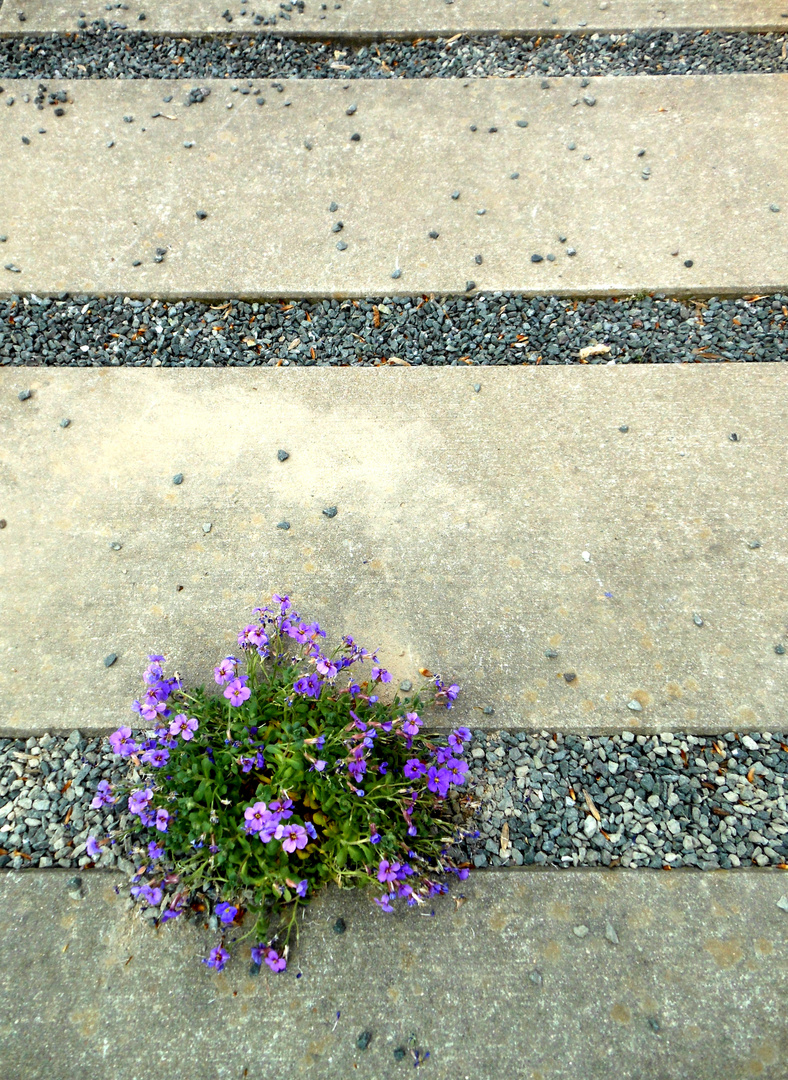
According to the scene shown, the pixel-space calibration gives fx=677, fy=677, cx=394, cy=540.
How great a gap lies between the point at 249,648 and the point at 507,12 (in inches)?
150

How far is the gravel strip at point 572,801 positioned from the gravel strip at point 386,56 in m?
3.40

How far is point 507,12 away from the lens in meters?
3.75

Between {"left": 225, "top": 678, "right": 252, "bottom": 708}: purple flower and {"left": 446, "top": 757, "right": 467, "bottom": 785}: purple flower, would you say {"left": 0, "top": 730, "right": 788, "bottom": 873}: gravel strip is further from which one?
{"left": 225, "top": 678, "right": 252, "bottom": 708}: purple flower

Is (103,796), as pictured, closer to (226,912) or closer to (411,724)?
(226,912)

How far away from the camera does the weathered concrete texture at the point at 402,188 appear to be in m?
2.91

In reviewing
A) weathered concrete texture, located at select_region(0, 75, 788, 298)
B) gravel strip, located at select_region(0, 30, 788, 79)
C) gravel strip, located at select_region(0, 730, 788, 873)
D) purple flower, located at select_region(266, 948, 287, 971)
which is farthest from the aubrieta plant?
gravel strip, located at select_region(0, 30, 788, 79)

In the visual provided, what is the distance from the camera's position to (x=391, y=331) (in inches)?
111

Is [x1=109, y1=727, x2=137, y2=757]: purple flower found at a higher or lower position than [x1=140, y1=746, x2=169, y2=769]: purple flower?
higher

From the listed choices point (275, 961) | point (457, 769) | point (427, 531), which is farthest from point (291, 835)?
point (427, 531)

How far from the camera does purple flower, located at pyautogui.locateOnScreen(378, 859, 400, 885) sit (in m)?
1.56

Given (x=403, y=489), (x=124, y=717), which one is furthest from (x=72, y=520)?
(x=403, y=489)

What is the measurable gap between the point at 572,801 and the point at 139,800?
1.17 meters

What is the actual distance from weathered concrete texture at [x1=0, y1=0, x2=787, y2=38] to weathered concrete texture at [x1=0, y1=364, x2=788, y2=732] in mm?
2334

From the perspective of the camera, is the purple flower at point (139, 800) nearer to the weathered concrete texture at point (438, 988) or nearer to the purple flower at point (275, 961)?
the weathered concrete texture at point (438, 988)
